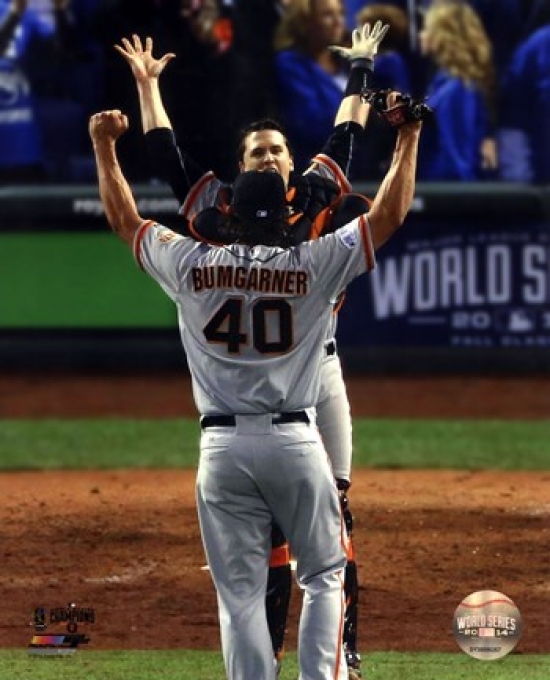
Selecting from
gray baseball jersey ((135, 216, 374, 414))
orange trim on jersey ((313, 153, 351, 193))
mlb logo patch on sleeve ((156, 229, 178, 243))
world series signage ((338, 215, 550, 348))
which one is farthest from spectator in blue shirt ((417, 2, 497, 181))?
gray baseball jersey ((135, 216, 374, 414))

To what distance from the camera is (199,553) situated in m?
7.49

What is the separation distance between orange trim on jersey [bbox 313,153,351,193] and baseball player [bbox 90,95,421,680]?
0.75 m

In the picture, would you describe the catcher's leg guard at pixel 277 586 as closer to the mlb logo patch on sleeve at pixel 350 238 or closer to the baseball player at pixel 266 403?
the baseball player at pixel 266 403

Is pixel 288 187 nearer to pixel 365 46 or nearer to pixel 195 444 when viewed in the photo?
pixel 365 46

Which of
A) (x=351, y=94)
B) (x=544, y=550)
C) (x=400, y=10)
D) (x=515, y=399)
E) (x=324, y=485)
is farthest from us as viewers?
(x=400, y=10)

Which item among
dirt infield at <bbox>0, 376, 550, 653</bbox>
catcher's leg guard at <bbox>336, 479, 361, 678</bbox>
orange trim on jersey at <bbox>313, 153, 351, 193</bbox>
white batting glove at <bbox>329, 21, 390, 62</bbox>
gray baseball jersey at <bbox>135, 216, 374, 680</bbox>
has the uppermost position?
white batting glove at <bbox>329, 21, 390, 62</bbox>

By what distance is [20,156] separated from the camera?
13227mm

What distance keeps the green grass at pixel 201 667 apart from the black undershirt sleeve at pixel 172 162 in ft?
5.01

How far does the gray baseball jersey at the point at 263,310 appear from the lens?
4.51 m

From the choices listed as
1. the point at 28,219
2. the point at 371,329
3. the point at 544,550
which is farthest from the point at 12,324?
the point at 544,550

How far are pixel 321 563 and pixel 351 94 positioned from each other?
172cm

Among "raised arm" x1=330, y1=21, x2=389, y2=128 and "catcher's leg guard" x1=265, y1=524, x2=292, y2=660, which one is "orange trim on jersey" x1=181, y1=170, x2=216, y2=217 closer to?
"raised arm" x1=330, y1=21, x2=389, y2=128

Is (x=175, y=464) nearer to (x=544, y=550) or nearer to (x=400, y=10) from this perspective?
(x=544, y=550)

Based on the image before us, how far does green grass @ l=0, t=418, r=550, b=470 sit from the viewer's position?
10.1 m
